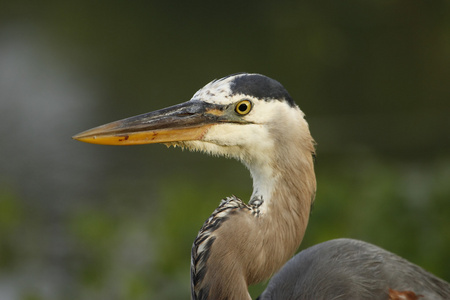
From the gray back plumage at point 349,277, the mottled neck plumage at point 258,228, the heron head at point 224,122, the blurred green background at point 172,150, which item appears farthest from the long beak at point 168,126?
the blurred green background at point 172,150

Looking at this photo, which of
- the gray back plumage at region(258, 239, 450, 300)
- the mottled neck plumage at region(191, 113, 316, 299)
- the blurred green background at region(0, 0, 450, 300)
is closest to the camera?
the mottled neck plumage at region(191, 113, 316, 299)

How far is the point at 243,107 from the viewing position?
2363 millimetres

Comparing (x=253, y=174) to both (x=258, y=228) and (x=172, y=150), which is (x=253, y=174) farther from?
(x=172, y=150)

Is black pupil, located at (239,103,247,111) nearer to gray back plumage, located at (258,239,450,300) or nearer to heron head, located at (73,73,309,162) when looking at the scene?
heron head, located at (73,73,309,162)

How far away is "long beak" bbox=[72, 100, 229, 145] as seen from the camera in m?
2.35

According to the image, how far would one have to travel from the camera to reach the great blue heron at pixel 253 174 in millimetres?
2287

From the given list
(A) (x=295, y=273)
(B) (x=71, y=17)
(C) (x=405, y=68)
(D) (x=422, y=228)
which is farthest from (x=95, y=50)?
(A) (x=295, y=273)

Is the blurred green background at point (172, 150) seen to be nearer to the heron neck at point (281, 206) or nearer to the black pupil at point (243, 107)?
the heron neck at point (281, 206)

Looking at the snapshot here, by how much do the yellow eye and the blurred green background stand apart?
1661 mm

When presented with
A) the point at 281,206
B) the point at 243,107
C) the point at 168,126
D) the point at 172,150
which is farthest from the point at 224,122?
the point at 172,150

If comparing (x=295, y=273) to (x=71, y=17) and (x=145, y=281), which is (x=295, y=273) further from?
(x=71, y=17)

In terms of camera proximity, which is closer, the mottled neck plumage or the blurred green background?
the mottled neck plumage

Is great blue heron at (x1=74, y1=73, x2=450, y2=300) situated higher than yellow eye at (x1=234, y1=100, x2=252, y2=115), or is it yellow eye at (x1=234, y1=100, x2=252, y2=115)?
yellow eye at (x1=234, y1=100, x2=252, y2=115)

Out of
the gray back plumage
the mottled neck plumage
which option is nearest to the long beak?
the mottled neck plumage
